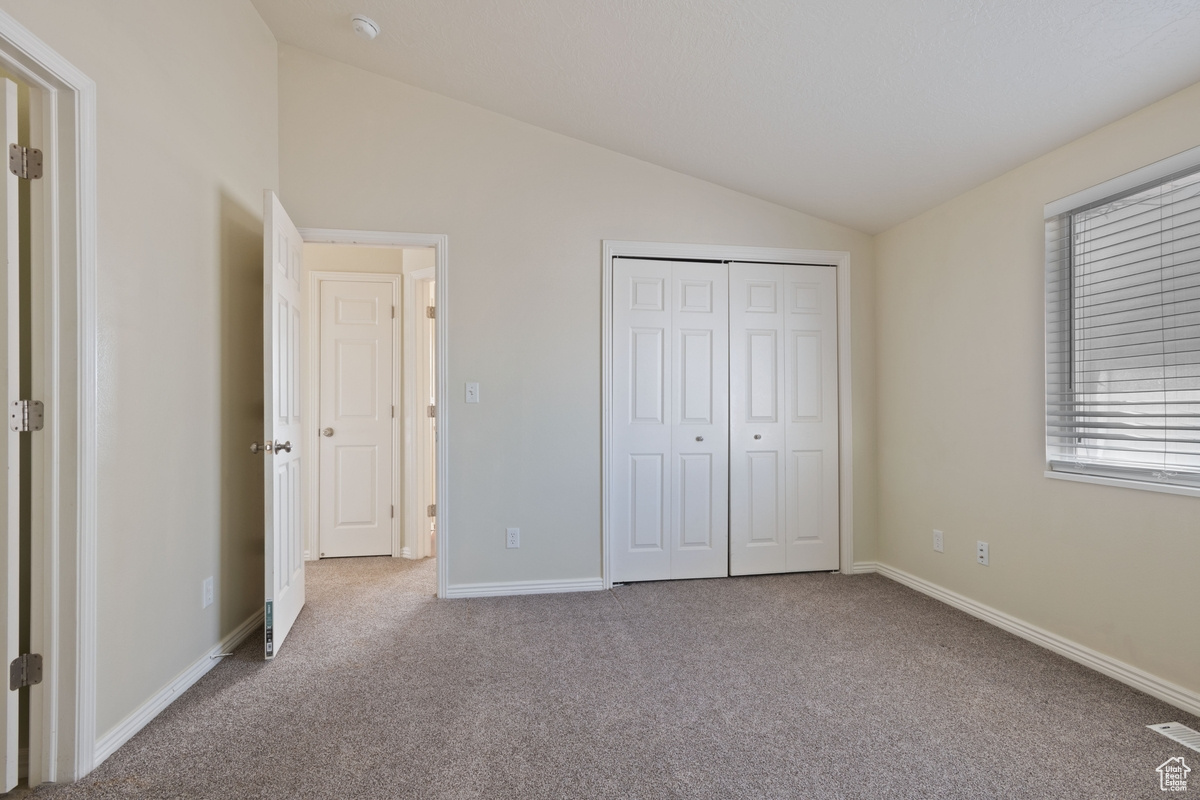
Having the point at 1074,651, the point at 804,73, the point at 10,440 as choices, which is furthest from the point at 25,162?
the point at 1074,651

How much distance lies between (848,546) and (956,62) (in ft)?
8.77

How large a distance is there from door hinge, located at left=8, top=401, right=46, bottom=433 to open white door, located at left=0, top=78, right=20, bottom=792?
14 mm

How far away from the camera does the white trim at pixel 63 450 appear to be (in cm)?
157

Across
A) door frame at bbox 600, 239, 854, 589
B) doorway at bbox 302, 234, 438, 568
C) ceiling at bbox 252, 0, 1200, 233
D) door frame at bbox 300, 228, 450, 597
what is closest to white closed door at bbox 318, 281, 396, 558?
doorway at bbox 302, 234, 438, 568

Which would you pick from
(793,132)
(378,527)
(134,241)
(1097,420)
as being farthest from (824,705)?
(378,527)

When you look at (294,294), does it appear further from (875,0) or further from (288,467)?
(875,0)

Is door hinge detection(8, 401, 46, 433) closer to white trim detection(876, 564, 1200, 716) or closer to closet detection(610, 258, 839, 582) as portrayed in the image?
closet detection(610, 258, 839, 582)

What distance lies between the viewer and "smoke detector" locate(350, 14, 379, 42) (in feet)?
8.23

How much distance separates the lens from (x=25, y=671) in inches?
61.8

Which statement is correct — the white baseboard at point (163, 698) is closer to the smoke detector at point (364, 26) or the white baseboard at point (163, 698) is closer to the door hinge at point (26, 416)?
the door hinge at point (26, 416)

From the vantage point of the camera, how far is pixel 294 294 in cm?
284

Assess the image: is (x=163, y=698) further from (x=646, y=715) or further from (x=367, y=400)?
(x=367, y=400)

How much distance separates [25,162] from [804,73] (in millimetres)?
2597

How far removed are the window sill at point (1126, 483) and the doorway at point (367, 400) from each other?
3545 mm
